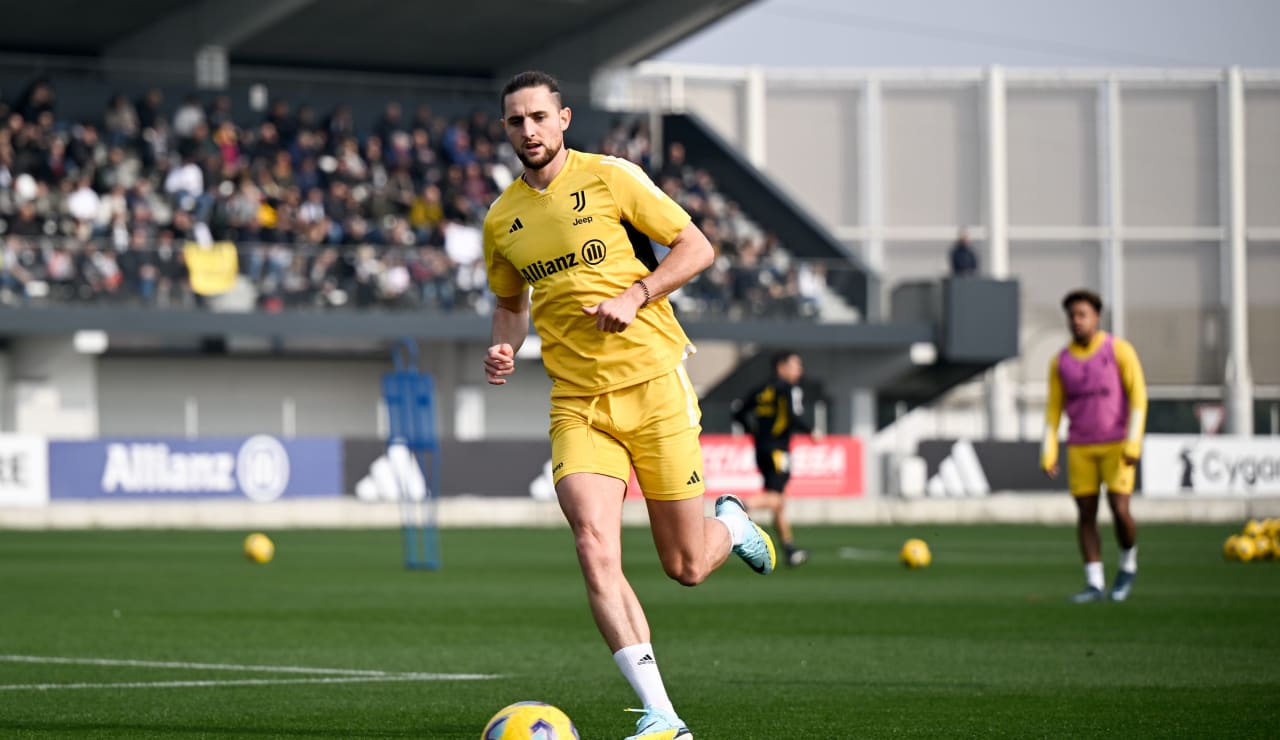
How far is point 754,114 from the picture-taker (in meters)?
64.4

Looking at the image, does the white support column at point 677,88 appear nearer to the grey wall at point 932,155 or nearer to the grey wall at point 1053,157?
the grey wall at point 932,155

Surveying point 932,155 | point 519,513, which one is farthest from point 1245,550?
point 932,155

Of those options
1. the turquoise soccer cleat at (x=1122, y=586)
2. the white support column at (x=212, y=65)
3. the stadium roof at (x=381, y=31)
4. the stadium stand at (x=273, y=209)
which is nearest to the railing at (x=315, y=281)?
the stadium stand at (x=273, y=209)

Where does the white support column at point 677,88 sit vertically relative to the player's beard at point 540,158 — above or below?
above

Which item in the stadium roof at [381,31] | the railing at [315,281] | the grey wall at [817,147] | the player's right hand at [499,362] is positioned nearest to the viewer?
the player's right hand at [499,362]

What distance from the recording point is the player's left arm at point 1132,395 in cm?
1533

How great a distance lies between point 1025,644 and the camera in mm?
12547

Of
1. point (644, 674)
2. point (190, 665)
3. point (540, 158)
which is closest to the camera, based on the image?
point (644, 674)

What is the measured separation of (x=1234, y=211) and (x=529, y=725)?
206 ft

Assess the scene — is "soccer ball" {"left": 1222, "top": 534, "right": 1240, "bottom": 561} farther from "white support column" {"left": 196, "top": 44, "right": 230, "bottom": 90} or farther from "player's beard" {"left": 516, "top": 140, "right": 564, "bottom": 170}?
"white support column" {"left": 196, "top": 44, "right": 230, "bottom": 90}

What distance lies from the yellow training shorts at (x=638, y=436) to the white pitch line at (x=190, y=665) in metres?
3.33

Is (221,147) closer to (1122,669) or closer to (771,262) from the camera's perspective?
(771,262)

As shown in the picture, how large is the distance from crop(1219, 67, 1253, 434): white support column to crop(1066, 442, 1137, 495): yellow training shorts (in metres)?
51.2

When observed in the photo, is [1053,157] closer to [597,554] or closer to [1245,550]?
[1245,550]
